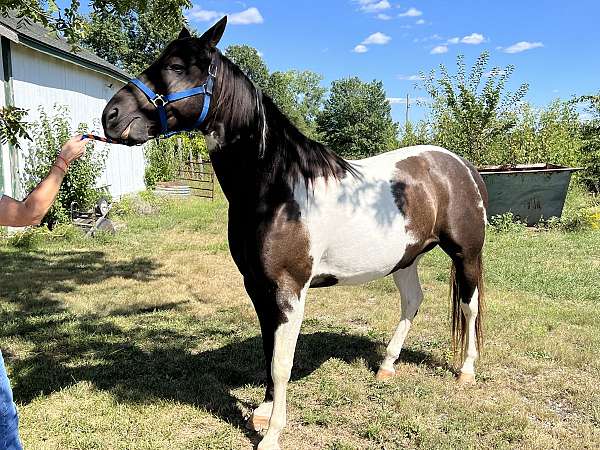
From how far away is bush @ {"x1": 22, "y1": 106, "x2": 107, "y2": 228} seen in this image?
32.3 ft

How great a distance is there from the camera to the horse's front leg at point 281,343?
2701 millimetres

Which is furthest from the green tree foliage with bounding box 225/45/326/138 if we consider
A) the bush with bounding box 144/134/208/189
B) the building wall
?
the building wall

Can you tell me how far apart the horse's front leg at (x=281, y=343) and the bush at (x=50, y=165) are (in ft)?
27.5

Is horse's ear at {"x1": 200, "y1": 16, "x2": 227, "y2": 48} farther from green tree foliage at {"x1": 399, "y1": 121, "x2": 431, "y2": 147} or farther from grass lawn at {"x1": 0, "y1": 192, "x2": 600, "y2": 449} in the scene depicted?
green tree foliage at {"x1": 399, "y1": 121, "x2": 431, "y2": 147}

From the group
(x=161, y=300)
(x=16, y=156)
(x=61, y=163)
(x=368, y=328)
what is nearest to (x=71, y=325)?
(x=161, y=300)

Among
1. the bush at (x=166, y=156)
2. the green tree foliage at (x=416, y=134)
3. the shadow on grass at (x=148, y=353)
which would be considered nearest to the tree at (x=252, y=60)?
the bush at (x=166, y=156)

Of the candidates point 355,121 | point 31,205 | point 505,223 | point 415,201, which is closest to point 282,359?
point 415,201

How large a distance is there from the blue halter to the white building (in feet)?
18.0

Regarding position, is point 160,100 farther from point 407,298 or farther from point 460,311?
point 460,311

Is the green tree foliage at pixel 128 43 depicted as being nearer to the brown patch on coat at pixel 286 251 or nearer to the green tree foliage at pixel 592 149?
the green tree foliage at pixel 592 149

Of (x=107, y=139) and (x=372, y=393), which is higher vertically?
(x=107, y=139)

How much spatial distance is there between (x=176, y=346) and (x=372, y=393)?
6.03ft

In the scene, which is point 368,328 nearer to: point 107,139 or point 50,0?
point 107,139

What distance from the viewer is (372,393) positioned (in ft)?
11.5
